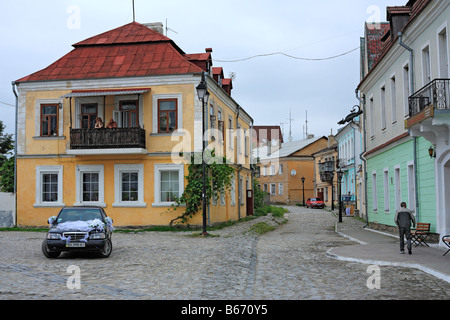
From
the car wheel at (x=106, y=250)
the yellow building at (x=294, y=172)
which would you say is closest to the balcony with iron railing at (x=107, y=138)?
the car wheel at (x=106, y=250)

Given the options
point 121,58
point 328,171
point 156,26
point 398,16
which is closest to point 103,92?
point 121,58

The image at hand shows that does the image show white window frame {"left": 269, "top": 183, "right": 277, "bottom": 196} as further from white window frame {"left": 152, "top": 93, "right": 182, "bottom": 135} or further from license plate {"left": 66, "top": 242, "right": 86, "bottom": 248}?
license plate {"left": 66, "top": 242, "right": 86, "bottom": 248}

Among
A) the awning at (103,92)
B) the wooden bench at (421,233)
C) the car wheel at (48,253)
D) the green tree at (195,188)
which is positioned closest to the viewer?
the car wheel at (48,253)

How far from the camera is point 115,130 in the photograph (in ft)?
81.5

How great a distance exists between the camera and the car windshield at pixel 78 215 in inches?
588

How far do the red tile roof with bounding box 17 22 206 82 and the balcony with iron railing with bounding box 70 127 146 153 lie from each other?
2.96m

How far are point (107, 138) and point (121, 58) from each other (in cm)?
488

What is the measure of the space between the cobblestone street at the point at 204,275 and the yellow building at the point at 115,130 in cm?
781

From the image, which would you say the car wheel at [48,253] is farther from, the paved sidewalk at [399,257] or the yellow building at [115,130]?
the yellow building at [115,130]

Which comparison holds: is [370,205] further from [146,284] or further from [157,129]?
[146,284]

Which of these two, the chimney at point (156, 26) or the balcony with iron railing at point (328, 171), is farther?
the balcony with iron railing at point (328, 171)

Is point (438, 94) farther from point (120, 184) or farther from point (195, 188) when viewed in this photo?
point (120, 184)

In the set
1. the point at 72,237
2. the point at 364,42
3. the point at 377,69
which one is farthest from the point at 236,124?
the point at 72,237
